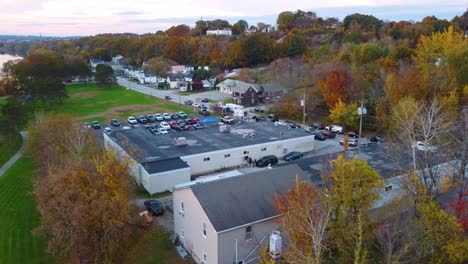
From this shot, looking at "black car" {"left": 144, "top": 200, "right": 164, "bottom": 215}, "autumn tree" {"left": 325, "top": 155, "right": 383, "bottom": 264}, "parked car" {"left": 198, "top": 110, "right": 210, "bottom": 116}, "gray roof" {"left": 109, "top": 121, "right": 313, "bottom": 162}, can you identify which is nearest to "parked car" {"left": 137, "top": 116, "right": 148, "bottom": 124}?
"parked car" {"left": 198, "top": 110, "right": 210, "bottom": 116}

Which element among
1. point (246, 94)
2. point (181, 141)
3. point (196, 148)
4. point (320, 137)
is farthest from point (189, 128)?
point (246, 94)

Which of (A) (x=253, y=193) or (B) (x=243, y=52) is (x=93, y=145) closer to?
(A) (x=253, y=193)

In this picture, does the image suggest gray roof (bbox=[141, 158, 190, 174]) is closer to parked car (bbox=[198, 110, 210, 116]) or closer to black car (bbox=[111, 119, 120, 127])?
black car (bbox=[111, 119, 120, 127])

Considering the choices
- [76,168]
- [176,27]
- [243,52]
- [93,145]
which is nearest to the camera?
[76,168]

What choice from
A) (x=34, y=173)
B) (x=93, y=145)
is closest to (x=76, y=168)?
(x=93, y=145)

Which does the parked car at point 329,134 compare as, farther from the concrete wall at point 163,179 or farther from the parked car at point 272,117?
the concrete wall at point 163,179

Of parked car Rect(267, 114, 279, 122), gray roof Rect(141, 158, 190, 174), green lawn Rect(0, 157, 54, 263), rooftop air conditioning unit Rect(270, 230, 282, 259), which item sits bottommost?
green lawn Rect(0, 157, 54, 263)
